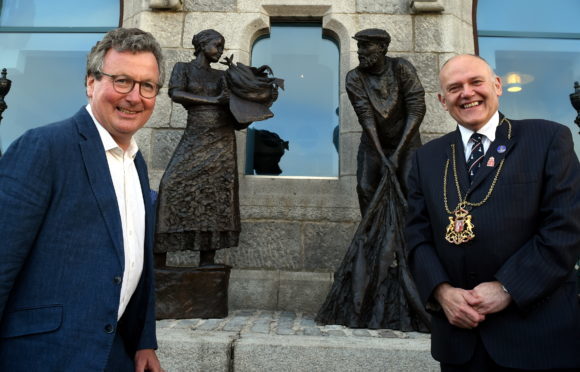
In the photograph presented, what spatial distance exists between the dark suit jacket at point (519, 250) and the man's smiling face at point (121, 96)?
1.07 m

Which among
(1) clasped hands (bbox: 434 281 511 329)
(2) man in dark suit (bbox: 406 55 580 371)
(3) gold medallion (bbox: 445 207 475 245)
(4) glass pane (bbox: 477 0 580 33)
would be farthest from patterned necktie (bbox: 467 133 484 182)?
(4) glass pane (bbox: 477 0 580 33)

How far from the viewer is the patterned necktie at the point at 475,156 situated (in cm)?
159

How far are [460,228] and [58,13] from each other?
256 inches

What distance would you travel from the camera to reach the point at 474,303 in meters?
1.40

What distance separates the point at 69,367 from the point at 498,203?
4.44 ft

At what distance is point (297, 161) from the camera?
5.22 meters

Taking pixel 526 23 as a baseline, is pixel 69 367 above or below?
below

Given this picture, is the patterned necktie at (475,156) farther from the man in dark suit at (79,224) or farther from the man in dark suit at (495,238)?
the man in dark suit at (79,224)

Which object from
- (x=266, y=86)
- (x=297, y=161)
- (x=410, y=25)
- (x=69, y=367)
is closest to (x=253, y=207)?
(x=297, y=161)

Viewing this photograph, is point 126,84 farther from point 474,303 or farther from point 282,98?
point 282,98

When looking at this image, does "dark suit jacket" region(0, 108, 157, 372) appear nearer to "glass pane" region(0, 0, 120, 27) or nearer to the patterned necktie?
the patterned necktie

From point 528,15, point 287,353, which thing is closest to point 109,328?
point 287,353

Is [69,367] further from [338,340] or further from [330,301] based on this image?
[330,301]

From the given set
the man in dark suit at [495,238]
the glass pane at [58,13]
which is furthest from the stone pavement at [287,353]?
the glass pane at [58,13]
